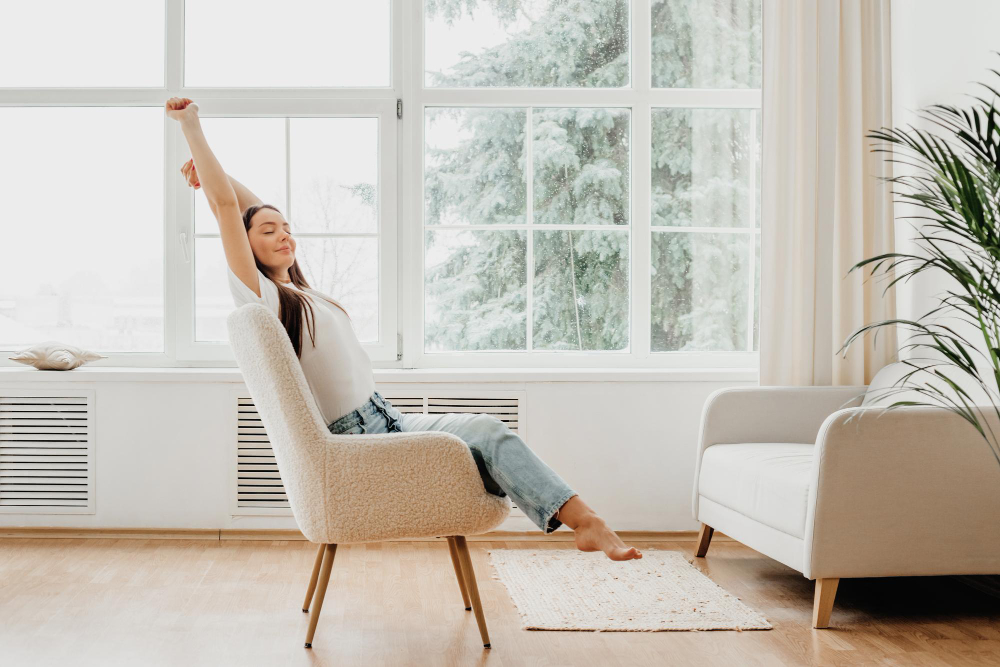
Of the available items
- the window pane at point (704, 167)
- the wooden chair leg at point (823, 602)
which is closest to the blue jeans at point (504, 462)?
the wooden chair leg at point (823, 602)

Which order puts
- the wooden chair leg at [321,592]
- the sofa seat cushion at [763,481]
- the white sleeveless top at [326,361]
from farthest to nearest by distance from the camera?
1. the sofa seat cushion at [763,481]
2. the white sleeveless top at [326,361]
3. the wooden chair leg at [321,592]

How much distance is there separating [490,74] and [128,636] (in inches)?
95.7

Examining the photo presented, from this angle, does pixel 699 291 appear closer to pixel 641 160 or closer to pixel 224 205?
pixel 641 160

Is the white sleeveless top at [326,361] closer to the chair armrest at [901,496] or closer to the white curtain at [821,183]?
the chair armrest at [901,496]

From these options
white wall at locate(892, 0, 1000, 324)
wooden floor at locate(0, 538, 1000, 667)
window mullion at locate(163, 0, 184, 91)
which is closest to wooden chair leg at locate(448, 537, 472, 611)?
wooden floor at locate(0, 538, 1000, 667)

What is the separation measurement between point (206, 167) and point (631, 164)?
1793 millimetres

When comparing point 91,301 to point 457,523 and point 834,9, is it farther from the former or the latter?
point 834,9

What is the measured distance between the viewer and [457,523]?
209 centimetres

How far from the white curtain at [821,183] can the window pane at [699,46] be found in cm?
24

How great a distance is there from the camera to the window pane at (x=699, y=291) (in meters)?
3.60

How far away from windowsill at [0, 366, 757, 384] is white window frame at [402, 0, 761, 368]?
6.1 inches

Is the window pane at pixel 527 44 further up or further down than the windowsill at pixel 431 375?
further up

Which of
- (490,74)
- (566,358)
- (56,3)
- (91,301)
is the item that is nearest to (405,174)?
(490,74)

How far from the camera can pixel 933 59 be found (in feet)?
10.3
